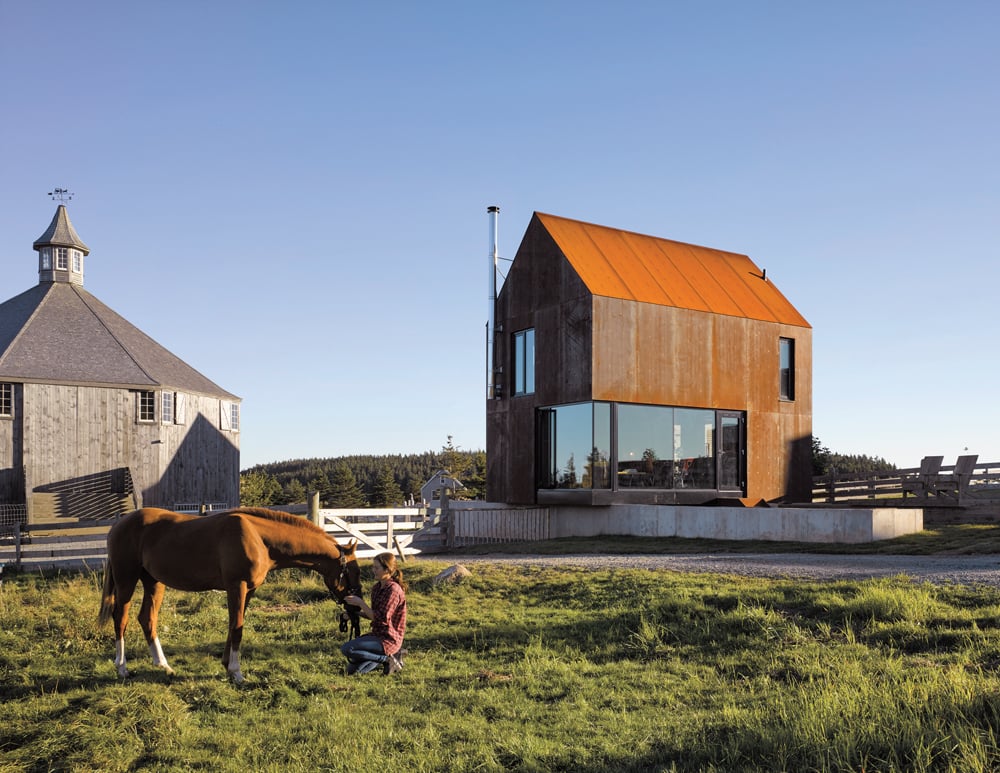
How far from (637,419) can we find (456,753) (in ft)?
67.0

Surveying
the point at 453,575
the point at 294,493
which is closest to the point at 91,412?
the point at 453,575

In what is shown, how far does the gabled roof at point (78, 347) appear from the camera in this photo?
3334cm

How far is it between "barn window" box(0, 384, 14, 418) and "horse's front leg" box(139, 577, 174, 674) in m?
26.4

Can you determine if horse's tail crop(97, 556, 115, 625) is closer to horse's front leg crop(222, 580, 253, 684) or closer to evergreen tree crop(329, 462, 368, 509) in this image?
horse's front leg crop(222, 580, 253, 684)

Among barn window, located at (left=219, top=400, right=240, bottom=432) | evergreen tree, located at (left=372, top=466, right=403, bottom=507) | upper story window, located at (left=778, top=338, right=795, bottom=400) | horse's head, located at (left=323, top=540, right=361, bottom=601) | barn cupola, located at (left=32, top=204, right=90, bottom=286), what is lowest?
evergreen tree, located at (left=372, top=466, right=403, bottom=507)

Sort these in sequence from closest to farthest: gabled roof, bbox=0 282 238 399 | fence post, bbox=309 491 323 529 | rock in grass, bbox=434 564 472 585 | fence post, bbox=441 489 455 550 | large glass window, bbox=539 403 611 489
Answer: rock in grass, bbox=434 564 472 585
fence post, bbox=309 491 323 529
fence post, bbox=441 489 455 550
large glass window, bbox=539 403 611 489
gabled roof, bbox=0 282 238 399

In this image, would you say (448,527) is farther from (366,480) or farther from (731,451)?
(366,480)

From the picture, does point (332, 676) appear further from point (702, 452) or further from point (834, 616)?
point (702, 452)

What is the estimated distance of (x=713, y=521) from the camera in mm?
23281

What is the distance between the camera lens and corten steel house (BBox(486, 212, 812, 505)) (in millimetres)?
25984

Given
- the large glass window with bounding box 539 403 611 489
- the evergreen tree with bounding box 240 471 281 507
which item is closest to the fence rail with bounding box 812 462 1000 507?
the large glass window with bounding box 539 403 611 489

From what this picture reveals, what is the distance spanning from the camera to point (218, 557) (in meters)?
9.12

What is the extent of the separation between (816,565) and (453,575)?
664 centimetres

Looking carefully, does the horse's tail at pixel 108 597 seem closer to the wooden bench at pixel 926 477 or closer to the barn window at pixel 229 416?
the wooden bench at pixel 926 477
